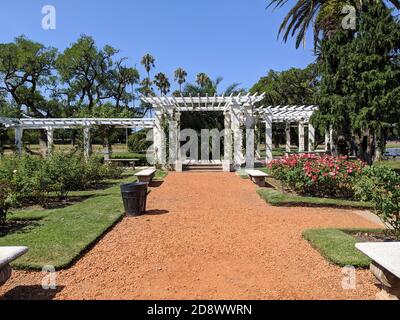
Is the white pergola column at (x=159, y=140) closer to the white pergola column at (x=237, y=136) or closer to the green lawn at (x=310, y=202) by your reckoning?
the white pergola column at (x=237, y=136)

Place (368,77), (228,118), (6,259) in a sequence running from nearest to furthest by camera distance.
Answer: (6,259)
(368,77)
(228,118)

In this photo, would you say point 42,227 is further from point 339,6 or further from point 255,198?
point 339,6

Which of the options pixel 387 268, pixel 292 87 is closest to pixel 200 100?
pixel 387 268

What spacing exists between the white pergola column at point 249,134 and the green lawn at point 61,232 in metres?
10.2

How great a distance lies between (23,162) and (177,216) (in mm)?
5124

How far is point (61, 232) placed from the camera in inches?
215

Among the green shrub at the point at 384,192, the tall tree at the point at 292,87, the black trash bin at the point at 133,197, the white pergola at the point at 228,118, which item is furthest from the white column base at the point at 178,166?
the tall tree at the point at 292,87

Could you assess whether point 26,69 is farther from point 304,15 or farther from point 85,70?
point 304,15

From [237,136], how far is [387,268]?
46.8ft

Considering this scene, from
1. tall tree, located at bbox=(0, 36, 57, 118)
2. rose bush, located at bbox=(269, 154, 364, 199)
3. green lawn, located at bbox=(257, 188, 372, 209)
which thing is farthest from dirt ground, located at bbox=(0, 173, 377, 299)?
tall tree, located at bbox=(0, 36, 57, 118)

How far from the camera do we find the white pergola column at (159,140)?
57.1ft

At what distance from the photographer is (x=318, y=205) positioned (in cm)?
794

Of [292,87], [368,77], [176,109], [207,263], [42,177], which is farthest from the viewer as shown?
[292,87]

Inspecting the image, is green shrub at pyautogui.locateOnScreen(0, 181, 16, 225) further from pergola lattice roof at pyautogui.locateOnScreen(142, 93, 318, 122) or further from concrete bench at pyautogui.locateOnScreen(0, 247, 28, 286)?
pergola lattice roof at pyautogui.locateOnScreen(142, 93, 318, 122)
